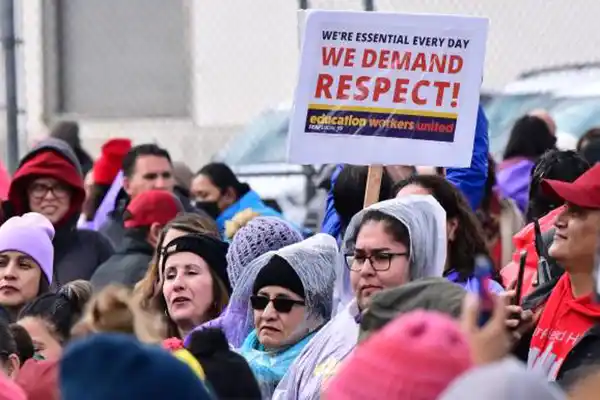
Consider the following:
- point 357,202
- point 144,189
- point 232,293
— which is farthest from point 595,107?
point 232,293

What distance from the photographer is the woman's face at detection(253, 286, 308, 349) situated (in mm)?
6414

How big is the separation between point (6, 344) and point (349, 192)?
6.51 ft

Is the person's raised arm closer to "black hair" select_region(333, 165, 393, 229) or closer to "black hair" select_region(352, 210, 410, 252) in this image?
"black hair" select_region(333, 165, 393, 229)

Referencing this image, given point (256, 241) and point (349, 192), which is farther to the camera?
point (349, 192)

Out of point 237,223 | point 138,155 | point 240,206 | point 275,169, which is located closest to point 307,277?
point 237,223

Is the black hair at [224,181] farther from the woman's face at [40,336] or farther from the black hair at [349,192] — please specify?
the woman's face at [40,336]

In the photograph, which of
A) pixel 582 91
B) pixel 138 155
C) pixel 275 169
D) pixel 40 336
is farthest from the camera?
pixel 275 169

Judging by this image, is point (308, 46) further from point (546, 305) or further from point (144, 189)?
point (144, 189)

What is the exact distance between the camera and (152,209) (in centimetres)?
930

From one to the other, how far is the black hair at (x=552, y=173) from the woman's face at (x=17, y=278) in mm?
2089

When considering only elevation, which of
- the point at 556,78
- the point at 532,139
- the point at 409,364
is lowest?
the point at 532,139

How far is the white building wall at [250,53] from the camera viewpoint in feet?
41.2

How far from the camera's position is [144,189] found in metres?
10.2

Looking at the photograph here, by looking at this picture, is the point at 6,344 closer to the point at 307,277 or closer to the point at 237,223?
the point at 307,277
